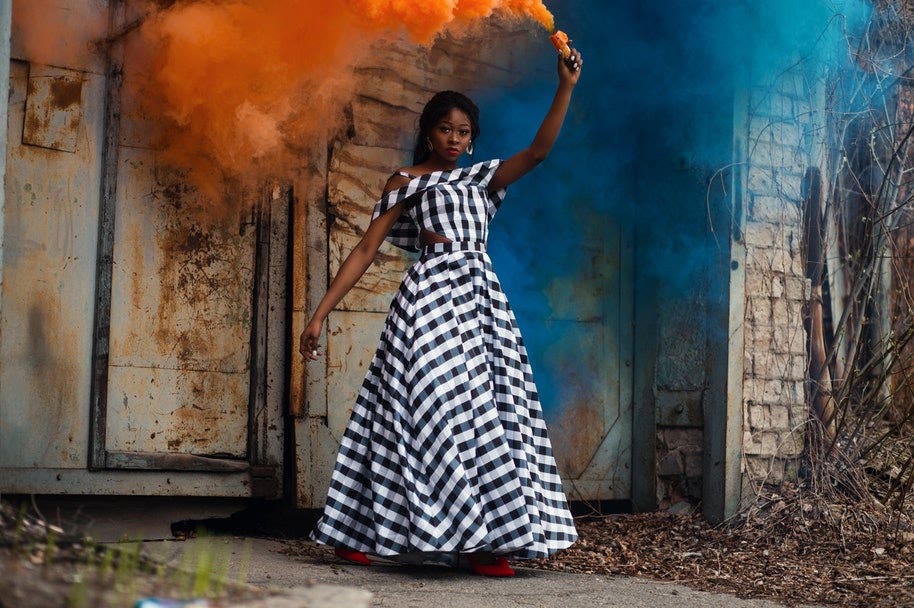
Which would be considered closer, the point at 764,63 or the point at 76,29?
the point at 76,29

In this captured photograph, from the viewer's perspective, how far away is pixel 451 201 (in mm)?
4719

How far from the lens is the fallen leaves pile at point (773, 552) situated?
15.1 ft

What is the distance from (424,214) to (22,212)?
5.35 ft

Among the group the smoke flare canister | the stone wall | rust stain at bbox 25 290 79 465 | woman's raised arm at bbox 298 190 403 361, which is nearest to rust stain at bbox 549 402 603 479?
the stone wall

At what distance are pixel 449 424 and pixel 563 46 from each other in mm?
1492

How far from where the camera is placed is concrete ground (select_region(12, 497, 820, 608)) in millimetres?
4188

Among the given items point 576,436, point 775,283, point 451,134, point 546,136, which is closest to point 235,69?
point 451,134

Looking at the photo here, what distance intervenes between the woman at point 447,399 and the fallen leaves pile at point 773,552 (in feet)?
2.09

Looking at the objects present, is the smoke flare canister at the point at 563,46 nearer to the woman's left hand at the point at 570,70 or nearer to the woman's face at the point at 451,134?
the woman's left hand at the point at 570,70

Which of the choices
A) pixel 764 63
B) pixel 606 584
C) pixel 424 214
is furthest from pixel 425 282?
pixel 764 63

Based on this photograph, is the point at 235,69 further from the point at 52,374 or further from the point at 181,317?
the point at 52,374

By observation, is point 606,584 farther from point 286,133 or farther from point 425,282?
point 286,133

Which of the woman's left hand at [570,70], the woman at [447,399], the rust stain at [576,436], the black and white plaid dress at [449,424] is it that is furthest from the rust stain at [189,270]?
the rust stain at [576,436]

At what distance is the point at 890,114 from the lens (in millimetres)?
6340
